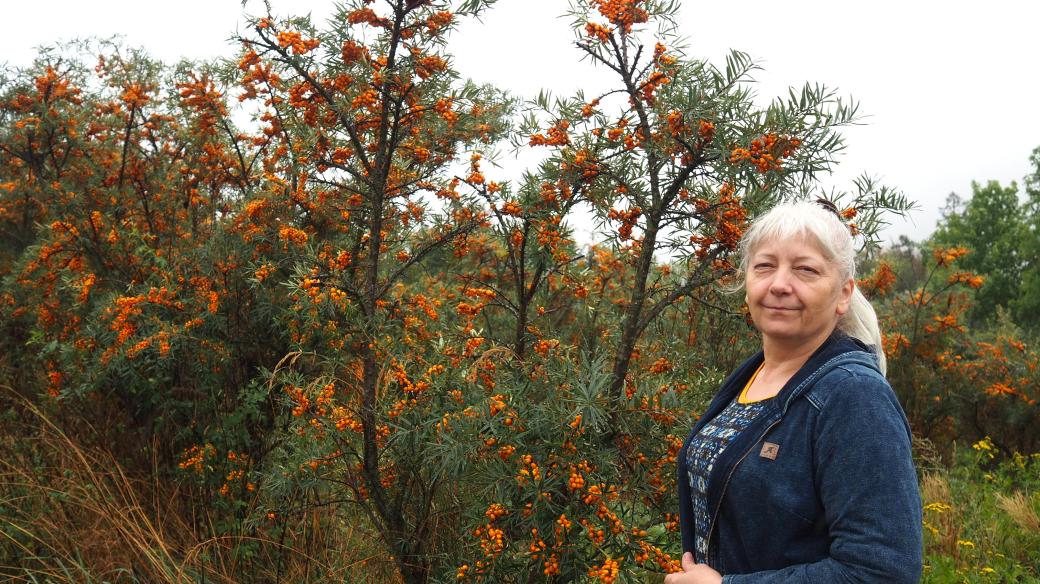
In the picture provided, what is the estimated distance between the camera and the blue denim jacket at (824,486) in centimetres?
124

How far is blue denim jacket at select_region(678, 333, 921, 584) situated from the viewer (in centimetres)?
124

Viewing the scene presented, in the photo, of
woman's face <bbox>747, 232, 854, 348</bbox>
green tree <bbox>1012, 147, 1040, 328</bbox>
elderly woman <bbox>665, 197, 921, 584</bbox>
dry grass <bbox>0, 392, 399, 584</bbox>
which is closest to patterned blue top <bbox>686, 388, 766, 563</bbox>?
elderly woman <bbox>665, 197, 921, 584</bbox>

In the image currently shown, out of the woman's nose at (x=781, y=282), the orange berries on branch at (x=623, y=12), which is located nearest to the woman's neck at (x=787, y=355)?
the woman's nose at (x=781, y=282)

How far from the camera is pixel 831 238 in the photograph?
1.53m

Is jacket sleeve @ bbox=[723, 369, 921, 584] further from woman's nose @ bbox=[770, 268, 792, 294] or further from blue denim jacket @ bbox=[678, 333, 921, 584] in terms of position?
woman's nose @ bbox=[770, 268, 792, 294]

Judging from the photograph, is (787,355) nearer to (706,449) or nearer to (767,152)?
(706,449)

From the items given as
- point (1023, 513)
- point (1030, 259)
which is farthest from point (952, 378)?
point (1030, 259)

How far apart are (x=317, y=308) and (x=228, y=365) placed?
66.4 inches

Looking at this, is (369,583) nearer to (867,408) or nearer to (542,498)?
(542,498)

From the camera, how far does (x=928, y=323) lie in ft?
24.2

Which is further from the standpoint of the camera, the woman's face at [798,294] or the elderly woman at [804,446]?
the woman's face at [798,294]

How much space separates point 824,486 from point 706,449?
1.15 ft

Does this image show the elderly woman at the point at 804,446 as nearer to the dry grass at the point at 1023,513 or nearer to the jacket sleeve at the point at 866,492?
the jacket sleeve at the point at 866,492

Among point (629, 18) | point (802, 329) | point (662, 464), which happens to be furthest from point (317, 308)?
point (802, 329)
